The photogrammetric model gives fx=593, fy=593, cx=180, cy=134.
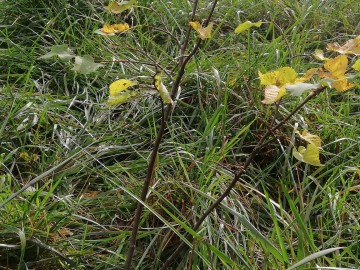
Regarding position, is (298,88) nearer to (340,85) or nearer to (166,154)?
(340,85)

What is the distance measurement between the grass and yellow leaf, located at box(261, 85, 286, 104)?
163 millimetres

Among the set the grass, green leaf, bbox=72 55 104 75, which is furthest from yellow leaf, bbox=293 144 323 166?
green leaf, bbox=72 55 104 75

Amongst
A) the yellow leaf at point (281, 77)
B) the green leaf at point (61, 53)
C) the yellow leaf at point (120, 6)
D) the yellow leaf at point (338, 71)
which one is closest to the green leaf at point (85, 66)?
the green leaf at point (61, 53)

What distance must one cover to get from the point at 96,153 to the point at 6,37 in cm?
86

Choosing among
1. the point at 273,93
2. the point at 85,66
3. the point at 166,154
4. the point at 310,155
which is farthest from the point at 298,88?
the point at 166,154

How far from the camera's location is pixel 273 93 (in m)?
0.93

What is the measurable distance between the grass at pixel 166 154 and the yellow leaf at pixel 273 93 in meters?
0.16

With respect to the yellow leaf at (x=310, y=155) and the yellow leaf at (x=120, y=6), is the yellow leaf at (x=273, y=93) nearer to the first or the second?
the yellow leaf at (x=310, y=155)

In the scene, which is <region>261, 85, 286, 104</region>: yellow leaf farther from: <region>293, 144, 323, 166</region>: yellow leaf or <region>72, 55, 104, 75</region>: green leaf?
<region>72, 55, 104, 75</region>: green leaf

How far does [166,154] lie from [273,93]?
0.88 m

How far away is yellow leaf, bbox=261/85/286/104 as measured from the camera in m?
0.92

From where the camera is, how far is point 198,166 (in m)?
1.63

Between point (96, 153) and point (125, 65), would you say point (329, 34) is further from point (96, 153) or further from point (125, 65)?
point (96, 153)

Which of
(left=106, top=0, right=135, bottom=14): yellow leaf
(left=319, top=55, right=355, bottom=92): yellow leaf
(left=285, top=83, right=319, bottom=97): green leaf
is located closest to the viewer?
(left=285, top=83, right=319, bottom=97): green leaf
